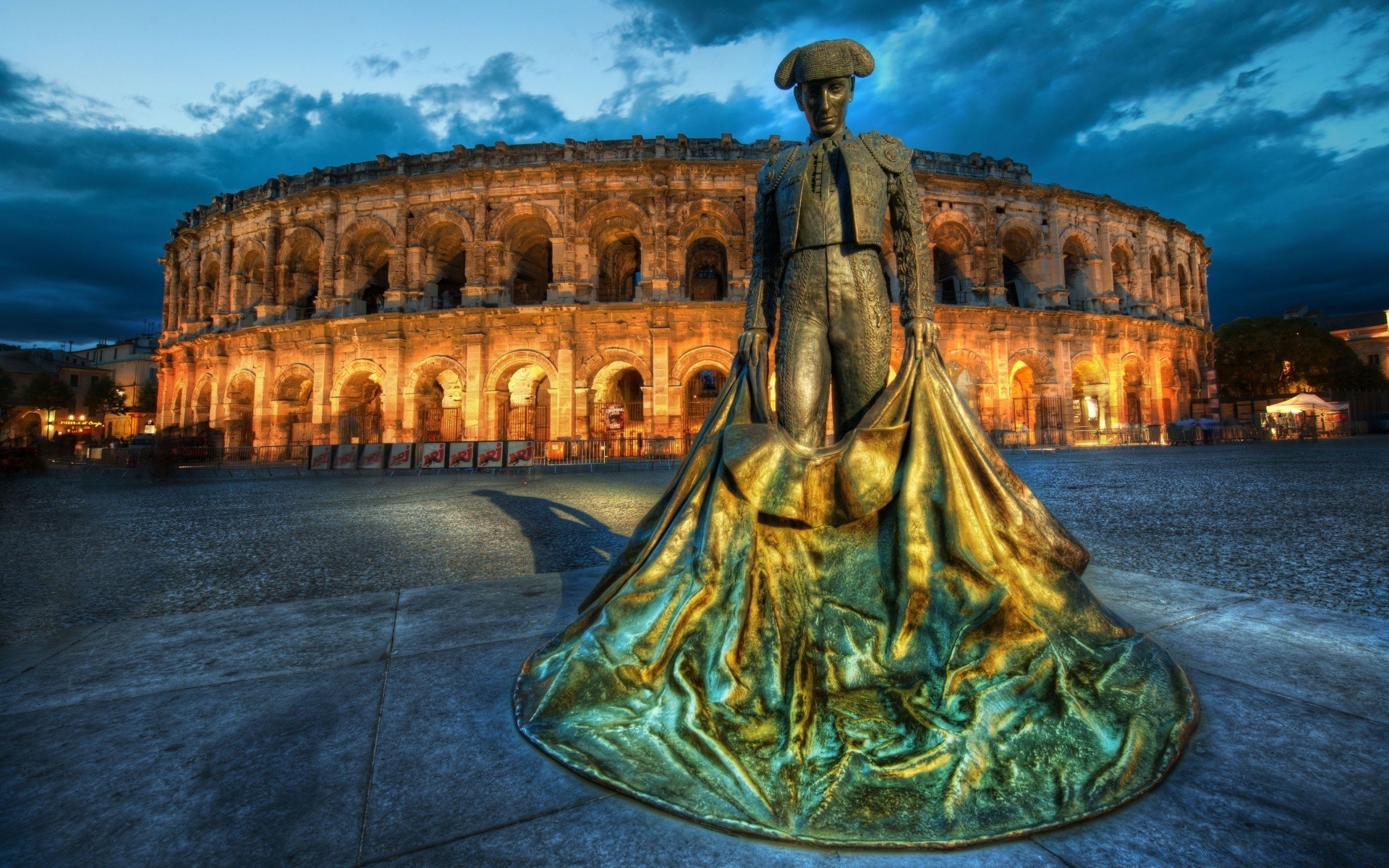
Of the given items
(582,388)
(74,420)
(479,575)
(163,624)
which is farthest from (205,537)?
(74,420)

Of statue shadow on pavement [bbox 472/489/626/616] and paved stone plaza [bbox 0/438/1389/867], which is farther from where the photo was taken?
statue shadow on pavement [bbox 472/489/626/616]

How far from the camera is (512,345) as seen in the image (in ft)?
58.8

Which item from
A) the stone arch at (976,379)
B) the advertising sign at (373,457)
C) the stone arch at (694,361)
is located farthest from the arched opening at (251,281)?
the stone arch at (976,379)

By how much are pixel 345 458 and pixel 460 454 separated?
327 cm

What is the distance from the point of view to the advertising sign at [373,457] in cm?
A: 1461

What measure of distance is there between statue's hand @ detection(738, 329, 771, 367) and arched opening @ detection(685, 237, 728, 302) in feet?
63.4

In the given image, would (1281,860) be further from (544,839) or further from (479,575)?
(479,575)

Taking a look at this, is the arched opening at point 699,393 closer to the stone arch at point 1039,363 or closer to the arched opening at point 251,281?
the stone arch at point 1039,363

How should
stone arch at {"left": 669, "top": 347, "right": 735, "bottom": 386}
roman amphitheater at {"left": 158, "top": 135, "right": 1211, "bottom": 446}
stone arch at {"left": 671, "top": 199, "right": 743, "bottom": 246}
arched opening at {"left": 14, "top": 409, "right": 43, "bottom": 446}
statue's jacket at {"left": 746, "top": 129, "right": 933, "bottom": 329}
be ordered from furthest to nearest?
arched opening at {"left": 14, "top": 409, "right": 43, "bottom": 446} < stone arch at {"left": 671, "top": 199, "right": 743, "bottom": 246} < roman amphitheater at {"left": 158, "top": 135, "right": 1211, "bottom": 446} < stone arch at {"left": 669, "top": 347, "right": 735, "bottom": 386} < statue's jacket at {"left": 746, "top": 129, "right": 933, "bottom": 329}

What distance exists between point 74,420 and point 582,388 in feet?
178

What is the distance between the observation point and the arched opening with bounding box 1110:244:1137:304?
23.0 m

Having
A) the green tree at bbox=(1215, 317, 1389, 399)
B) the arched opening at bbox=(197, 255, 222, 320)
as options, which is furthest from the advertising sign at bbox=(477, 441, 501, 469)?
the green tree at bbox=(1215, 317, 1389, 399)

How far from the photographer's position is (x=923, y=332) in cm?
210

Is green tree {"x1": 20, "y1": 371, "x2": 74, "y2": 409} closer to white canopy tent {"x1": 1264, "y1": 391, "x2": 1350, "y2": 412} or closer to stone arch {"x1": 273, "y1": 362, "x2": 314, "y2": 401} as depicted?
stone arch {"x1": 273, "y1": 362, "x2": 314, "y2": 401}
